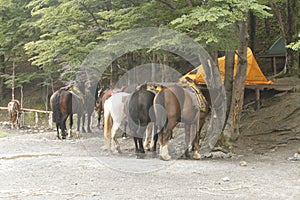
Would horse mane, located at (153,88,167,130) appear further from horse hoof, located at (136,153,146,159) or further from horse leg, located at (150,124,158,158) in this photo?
horse hoof, located at (136,153,146,159)

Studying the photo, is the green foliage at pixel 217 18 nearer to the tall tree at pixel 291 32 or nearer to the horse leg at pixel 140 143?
the horse leg at pixel 140 143

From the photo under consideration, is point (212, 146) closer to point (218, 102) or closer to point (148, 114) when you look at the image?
point (218, 102)

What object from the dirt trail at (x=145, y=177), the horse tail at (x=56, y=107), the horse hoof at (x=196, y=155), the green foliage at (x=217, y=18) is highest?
the green foliage at (x=217, y=18)

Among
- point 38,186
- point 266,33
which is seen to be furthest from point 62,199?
point 266,33

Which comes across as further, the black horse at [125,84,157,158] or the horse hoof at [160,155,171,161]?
the black horse at [125,84,157,158]

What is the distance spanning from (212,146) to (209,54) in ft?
7.43

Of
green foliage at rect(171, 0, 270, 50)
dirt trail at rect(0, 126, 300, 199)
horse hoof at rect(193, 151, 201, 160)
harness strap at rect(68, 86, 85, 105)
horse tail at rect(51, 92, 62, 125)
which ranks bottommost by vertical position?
dirt trail at rect(0, 126, 300, 199)

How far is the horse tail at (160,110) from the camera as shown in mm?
9273

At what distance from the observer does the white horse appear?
35.1 feet

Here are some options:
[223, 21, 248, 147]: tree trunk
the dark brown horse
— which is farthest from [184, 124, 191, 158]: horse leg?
the dark brown horse

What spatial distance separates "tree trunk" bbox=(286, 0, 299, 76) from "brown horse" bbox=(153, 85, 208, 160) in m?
8.53

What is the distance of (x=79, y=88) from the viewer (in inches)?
624

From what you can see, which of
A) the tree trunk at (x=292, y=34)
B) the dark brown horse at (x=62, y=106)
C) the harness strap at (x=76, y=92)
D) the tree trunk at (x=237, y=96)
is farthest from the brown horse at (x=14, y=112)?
the tree trunk at (x=237, y=96)

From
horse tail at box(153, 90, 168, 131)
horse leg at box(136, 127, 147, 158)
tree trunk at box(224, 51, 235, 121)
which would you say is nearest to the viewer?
horse tail at box(153, 90, 168, 131)
